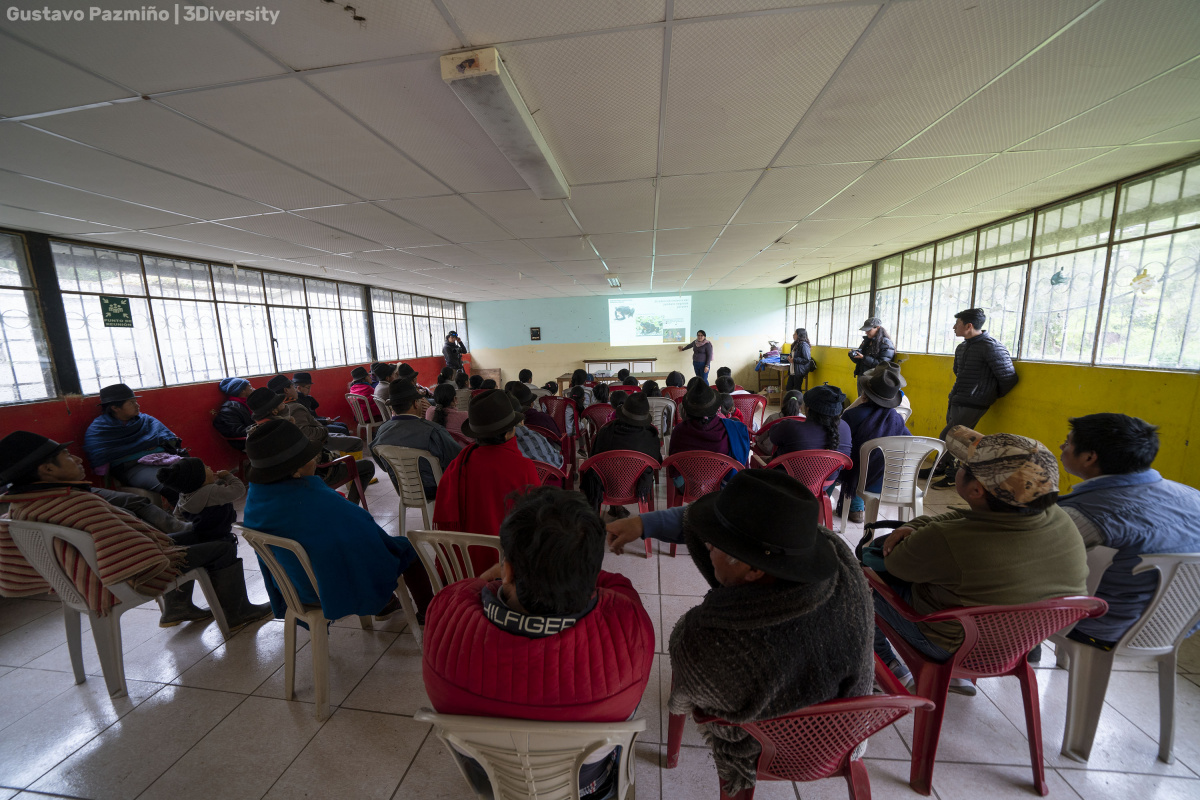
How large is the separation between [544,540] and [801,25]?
6.43 ft

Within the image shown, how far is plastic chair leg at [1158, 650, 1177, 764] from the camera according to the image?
1.37 m

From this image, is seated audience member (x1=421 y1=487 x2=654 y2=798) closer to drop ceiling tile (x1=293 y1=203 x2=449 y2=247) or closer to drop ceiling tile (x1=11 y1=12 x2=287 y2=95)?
drop ceiling tile (x1=11 y1=12 x2=287 y2=95)

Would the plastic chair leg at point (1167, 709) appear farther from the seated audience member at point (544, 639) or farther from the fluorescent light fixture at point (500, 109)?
the fluorescent light fixture at point (500, 109)

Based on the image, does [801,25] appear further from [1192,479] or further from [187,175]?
[1192,479]

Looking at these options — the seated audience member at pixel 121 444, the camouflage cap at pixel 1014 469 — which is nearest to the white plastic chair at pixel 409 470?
the seated audience member at pixel 121 444

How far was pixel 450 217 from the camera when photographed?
353 cm

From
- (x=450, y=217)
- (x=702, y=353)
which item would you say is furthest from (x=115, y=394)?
(x=702, y=353)

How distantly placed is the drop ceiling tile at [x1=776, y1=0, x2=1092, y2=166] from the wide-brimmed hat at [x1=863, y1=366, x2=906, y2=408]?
142cm

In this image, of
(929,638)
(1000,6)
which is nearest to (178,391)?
(929,638)

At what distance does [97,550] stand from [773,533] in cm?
255

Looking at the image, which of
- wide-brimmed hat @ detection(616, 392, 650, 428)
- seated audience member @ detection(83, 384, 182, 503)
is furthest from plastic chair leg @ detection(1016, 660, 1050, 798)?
seated audience member @ detection(83, 384, 182, 503)

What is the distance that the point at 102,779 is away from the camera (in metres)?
1.42

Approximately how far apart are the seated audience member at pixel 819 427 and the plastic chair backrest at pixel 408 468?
7.64ft

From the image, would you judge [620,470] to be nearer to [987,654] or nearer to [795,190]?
[987,654]
